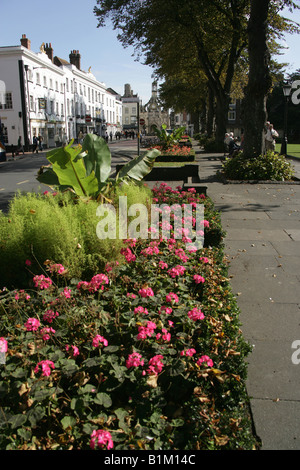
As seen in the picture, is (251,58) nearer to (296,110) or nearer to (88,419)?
(88,419)

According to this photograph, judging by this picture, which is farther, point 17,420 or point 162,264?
point 162,264

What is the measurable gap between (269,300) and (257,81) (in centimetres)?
1240

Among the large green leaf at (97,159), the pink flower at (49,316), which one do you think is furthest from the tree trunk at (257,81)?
the pink flower at (49,316)

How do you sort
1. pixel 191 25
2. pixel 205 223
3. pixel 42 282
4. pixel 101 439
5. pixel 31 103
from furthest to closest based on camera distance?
pixel 31 103 → pixel 191 25 → pixel 205 223 → pixel 42 282 → pixel 101 439

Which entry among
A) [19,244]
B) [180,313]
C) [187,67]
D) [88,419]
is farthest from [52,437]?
[187,67]

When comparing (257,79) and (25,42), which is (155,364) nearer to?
(257,79)

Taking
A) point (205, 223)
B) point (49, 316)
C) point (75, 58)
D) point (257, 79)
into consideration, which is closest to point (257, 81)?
point (257, 79)

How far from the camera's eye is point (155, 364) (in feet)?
9.12

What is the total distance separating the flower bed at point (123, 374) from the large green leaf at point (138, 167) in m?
4.50

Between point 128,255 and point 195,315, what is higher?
point 128,255

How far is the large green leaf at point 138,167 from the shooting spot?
8203 millimetres

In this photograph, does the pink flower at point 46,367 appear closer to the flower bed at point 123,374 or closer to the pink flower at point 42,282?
the flower bed at point 123,374

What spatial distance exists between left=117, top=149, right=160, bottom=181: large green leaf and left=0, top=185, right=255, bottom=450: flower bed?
4.50 m

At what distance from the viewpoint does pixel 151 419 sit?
251 centimetres
